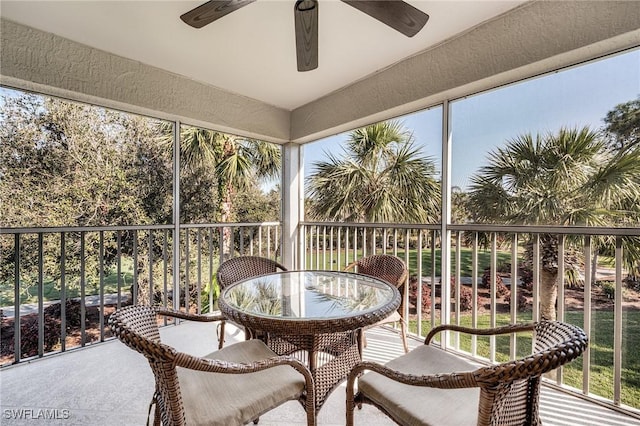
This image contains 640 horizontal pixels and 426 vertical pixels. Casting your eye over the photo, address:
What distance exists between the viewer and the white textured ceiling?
6.53 ft

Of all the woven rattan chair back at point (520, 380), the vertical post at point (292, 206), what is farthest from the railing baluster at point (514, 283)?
the vertical post at point (292, 206)

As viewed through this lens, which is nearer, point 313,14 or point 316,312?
point 316,312

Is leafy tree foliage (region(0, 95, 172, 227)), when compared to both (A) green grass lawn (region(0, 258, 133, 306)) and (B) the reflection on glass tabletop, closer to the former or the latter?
(A) green grass lawn (region(0, 258, 133, 306))

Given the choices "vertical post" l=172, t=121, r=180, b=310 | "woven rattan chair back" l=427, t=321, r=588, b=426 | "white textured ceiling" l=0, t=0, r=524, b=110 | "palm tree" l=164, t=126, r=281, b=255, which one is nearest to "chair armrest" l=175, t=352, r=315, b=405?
Answer: "woven rattan chair back" l=427, t=321, r=588, b=426

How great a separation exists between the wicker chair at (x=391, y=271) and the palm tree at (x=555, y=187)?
0.79 m

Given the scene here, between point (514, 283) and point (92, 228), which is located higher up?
point (92, 228)

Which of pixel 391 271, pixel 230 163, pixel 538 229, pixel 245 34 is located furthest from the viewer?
pixel 230 163

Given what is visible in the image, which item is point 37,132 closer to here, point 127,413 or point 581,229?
point 127,413

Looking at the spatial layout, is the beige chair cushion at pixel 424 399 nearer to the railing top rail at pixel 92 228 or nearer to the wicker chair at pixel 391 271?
the wicker chair at pixel 391 271

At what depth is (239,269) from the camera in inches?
97.4

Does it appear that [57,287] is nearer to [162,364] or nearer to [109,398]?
[109,398]

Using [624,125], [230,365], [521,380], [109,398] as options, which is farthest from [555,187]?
[109,398]

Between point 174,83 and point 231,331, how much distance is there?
8.60 feet

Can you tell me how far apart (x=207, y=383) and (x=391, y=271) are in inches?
65.0
